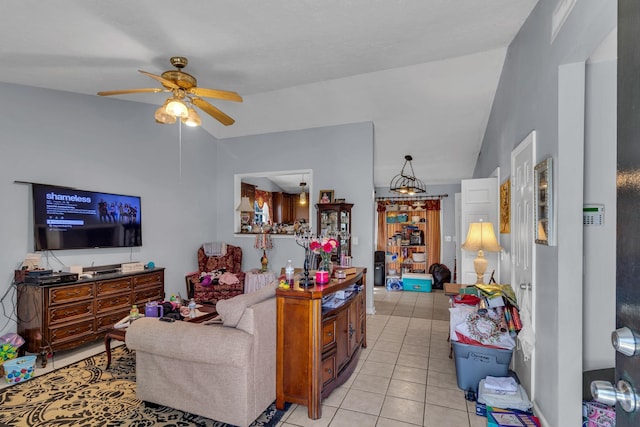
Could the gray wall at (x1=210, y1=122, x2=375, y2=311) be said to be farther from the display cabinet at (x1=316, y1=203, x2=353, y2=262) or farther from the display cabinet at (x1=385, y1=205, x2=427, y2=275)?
the display cabinet at (x1=385, y1=205, x2=427, y2=275)

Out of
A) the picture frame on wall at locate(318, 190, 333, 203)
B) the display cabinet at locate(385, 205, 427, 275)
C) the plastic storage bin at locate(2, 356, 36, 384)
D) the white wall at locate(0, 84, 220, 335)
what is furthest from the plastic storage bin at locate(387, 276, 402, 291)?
the plastic storage bin at locate(2, 356, 36, 384)

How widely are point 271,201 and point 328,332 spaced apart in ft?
20.4

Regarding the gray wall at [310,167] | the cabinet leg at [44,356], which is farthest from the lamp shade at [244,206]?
the cabinet leg at [44,356]

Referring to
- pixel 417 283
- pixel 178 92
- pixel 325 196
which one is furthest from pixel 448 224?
pixel 178 92

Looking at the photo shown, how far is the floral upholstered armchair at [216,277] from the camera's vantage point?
4883 mm

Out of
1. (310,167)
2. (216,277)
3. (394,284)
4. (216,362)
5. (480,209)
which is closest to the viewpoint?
(216,362)

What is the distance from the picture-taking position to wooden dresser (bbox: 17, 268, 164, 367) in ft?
10.3

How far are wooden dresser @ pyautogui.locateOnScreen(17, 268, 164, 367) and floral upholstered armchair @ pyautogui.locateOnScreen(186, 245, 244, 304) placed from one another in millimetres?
1064

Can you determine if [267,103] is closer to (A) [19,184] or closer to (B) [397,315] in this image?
(A) [19,184]

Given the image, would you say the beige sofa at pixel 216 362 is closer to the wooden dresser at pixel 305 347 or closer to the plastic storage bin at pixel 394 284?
the wooden dresser at pixel 305 347

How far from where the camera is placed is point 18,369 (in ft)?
9.10

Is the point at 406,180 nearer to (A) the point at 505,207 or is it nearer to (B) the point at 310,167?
(B) the point at 310,167

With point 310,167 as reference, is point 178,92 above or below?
above

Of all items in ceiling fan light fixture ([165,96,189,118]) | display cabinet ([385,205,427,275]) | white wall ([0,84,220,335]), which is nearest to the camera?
ceiling fan light fixture ([165,96,189,118])
